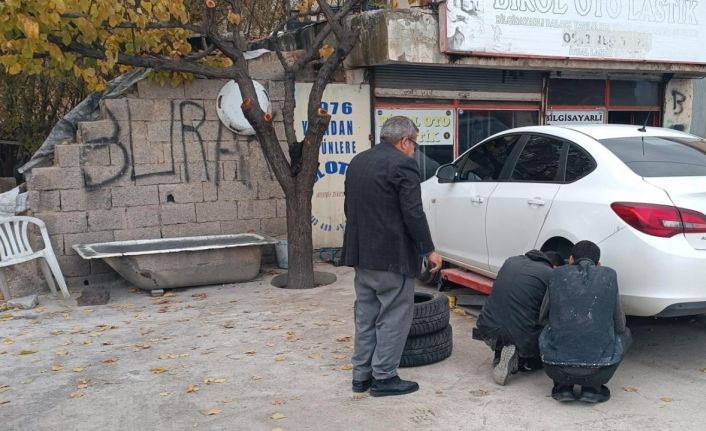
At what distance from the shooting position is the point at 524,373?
15.6 ft

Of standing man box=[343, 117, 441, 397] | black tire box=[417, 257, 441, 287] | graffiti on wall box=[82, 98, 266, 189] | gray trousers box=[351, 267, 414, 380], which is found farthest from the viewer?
graffiti on wall box=[82, 98, 266, 189]

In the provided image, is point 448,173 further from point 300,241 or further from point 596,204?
point 300,241

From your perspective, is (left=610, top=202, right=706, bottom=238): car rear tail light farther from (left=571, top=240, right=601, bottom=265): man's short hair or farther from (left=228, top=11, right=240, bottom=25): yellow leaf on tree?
(left=228, top=11, right=240, bottom=25): yellow leaf on tree

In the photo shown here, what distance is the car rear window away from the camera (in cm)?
471

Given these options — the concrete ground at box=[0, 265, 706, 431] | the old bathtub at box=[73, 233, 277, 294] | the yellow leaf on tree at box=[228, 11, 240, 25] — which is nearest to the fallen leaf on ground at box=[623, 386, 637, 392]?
the concrete ground at box=[0, 265, 706, 431]

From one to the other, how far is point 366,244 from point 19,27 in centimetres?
429

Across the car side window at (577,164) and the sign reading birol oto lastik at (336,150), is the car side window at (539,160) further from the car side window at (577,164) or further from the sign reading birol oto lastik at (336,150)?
the sign reading birol oto lastik at (336,150)

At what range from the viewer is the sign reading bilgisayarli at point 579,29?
29.6 ft

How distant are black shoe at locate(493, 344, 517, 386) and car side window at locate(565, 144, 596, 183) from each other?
1.44 metres

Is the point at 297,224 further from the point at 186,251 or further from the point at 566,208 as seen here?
the point at 566,208

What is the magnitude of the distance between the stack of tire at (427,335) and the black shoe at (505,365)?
21.9 inches

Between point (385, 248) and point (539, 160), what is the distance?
2029 millimetres

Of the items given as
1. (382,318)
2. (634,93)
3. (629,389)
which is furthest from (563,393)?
(634,93)

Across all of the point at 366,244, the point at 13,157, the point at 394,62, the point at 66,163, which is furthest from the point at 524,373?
the point at 13,157
